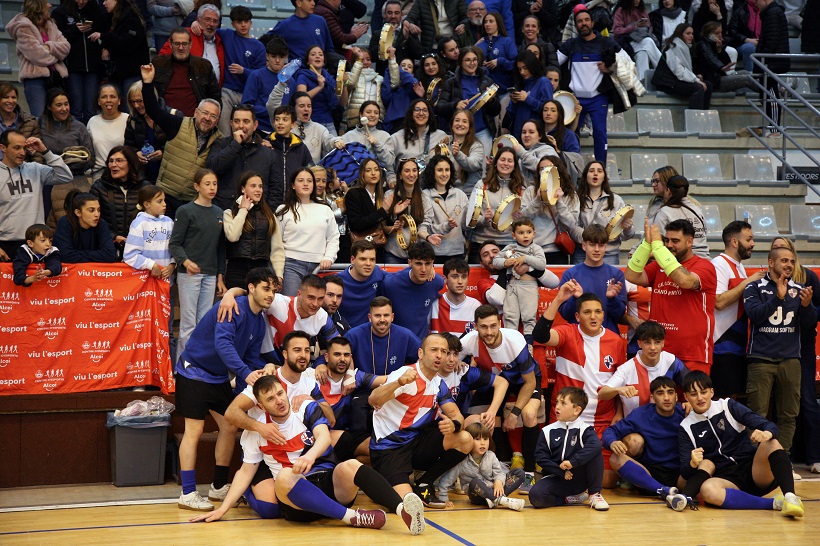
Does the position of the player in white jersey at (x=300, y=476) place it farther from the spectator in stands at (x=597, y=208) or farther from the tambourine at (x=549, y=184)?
the spectator in stands at (x=597, y=208)

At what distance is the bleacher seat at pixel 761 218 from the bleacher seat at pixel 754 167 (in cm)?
63

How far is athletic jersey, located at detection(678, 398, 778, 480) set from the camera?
23.8 feet

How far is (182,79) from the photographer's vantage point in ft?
32.3

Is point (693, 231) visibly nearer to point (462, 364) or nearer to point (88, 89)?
point (462, 364)

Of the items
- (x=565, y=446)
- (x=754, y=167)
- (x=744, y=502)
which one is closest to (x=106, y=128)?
(x=565, y=446)

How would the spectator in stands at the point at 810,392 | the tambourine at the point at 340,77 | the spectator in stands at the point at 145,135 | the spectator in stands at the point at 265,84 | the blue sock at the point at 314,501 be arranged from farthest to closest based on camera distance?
the tambourine at the point at 340,77 → the spectator in stands at the point at 265,84 → the spectator in stands at the point at 145,135 → the spectator in stands at the point at 810,392 → the blue sock at the point at 314,501

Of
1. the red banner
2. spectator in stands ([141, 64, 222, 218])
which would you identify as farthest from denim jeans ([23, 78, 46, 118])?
the red banner

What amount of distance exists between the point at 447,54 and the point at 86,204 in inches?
194

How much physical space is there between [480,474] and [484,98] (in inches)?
176

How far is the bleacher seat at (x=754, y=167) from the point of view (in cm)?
1204

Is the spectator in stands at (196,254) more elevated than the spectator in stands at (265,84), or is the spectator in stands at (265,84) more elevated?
the spectator in stands at (265,84)

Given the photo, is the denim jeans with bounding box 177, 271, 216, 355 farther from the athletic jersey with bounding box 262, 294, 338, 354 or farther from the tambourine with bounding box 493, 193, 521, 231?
the tambourine with bounding box 493, 193, 521, 231

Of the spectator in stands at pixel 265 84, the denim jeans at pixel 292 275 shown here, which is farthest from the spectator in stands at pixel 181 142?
the denim jeans at pixel 292 275

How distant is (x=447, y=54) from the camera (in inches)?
440
